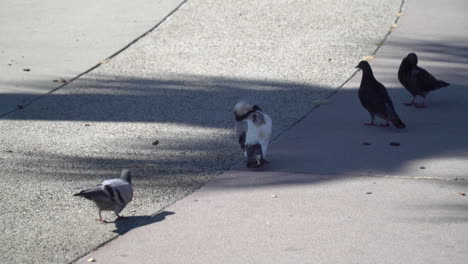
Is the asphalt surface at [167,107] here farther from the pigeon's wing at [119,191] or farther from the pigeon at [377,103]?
the pigeon at [377,103]

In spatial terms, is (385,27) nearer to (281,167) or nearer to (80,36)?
(80,36)

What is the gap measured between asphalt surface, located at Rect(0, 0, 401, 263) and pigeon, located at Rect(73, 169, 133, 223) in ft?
0.63

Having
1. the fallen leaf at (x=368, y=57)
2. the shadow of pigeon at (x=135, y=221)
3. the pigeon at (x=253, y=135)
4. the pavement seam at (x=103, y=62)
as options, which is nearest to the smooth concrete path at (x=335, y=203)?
the shadow of pigeon at (x=135, y=221)

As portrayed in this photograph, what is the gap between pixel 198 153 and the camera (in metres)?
8.13

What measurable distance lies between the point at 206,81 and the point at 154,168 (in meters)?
3.35

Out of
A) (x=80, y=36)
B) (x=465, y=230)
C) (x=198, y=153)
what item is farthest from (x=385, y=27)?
(x=465, y=230)

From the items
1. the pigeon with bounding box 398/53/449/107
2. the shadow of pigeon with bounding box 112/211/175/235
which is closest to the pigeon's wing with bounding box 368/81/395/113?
the pigeon with bounding box 398/53/449/107

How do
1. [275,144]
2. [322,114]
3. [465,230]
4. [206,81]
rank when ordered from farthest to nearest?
[206,81]
[322,114]
[275,144]
[465,230]

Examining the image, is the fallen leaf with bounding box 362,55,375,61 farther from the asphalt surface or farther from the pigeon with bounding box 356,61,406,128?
the pigeon with bounding box 356,61,406,128

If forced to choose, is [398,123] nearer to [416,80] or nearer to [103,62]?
[416,80]

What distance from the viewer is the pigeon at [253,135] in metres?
7.53

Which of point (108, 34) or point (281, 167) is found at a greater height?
point (108, 34)

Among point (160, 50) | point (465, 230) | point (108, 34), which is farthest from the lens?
point (108, 34)

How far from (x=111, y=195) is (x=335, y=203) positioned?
6.41 feet
